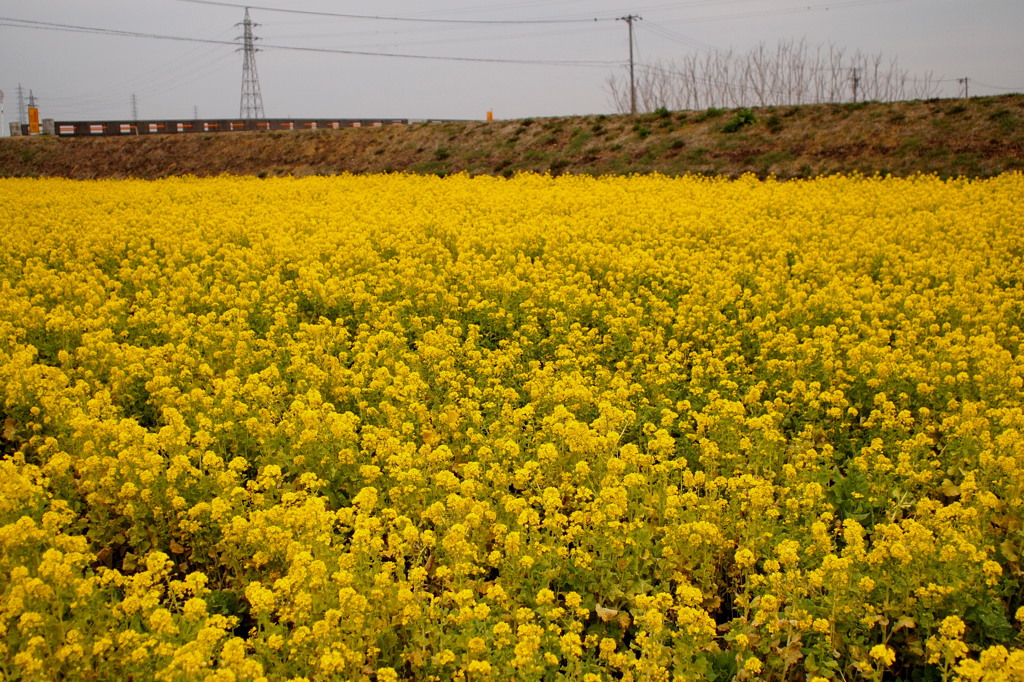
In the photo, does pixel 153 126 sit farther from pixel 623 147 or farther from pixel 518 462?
pixel 518 462

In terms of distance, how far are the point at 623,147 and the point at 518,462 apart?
26475mm

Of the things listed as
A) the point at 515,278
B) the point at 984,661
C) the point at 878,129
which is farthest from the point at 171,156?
the point at 984,661

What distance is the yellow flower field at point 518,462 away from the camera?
12.7 ft

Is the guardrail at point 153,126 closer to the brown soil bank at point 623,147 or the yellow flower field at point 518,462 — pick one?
the brown soil bank at point 623,147

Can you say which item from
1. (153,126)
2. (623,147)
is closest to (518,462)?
(623,147)

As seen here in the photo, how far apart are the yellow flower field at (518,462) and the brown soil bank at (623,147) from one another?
14878 millimetres

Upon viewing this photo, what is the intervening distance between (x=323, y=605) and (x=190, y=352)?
15.1 ft

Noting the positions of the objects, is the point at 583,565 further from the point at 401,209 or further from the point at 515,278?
the point at 401,209

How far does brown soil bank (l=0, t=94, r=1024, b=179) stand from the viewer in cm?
2528

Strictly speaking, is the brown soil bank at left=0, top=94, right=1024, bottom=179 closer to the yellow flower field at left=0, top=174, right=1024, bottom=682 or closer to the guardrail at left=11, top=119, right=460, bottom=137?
the guardrail at left=11, top=119, right=460, bottom=137

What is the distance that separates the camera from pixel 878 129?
26922 mm

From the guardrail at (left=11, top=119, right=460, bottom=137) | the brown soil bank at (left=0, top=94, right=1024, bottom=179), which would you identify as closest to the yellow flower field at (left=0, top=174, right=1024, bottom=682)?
the brown soil bank at (left=0, top=94, right=1024, bottom=179)

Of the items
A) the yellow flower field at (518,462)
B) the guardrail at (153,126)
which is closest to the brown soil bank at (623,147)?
the guardrail at (153,126)

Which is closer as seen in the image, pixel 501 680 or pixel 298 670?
pixel 501 680
